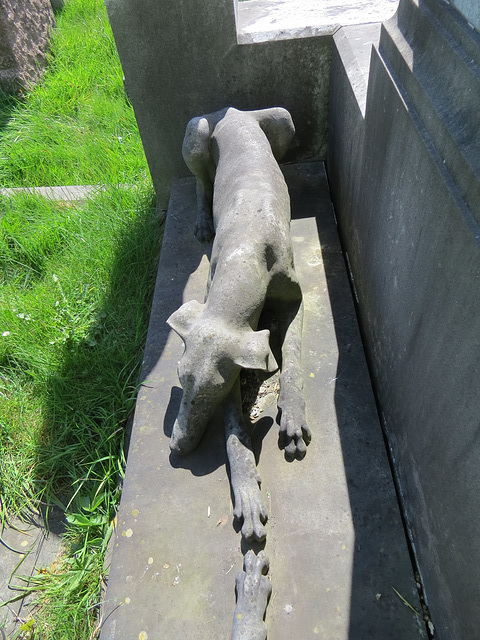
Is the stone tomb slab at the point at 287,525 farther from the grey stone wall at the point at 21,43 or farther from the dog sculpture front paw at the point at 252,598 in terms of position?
the grey stone wall at the point at 21,43

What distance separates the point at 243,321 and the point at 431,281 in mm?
849

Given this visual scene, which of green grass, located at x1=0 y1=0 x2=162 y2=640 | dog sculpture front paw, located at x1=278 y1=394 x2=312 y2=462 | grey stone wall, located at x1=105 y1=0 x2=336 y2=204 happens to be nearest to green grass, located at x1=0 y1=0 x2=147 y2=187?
green grass, located at x1=0 y1=0 x2=162 y2=640

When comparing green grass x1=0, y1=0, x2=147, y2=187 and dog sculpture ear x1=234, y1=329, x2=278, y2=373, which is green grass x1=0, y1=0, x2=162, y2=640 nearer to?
green grass x1=0, y1=0, x2=147, y2=187

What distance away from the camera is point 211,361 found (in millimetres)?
2092

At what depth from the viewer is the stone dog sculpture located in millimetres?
2115

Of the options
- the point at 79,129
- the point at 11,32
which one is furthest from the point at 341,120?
the point at 11,32

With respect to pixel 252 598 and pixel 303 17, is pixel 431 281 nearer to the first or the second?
pixel 252 598

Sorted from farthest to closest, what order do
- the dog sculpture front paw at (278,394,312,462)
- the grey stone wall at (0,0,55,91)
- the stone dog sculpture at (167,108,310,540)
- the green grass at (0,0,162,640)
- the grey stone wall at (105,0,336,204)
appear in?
the grey stone wall at (0,0,55,91) → the grey stone wall at (105,0,336,204) → the green grass at (0,0,162,640) → the dog sculpture front paw at (278,394,312,462) → the stone dog sculpture at (167,108,310,540)

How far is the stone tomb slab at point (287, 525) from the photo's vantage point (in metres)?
1.87

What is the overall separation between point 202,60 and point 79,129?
2451 millimetres

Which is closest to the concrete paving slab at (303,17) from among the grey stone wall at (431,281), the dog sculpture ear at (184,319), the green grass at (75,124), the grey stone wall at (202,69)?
Answer: the grey stone wall at (202,69)

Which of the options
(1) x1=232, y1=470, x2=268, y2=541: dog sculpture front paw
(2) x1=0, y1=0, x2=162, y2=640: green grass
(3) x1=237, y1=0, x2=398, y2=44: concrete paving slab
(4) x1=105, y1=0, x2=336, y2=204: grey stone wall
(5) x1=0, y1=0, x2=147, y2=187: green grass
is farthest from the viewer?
(5) x1=0, y1=0, x2=147, y2=187: green grass

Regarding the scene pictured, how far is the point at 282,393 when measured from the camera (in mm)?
2430

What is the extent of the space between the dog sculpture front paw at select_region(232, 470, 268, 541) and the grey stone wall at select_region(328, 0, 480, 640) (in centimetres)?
64
